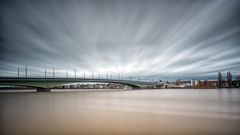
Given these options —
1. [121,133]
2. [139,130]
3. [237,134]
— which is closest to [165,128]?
[139,130]

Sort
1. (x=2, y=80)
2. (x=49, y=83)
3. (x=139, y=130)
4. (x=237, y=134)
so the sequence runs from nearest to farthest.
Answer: (x=237, y=134) < (x=139, y=130) < (x=2, y=80) < (x=49, y=83)

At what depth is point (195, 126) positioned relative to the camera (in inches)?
142

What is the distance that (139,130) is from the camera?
3.32m

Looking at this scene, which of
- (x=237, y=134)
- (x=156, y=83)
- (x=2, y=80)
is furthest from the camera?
(x=156, y=83)

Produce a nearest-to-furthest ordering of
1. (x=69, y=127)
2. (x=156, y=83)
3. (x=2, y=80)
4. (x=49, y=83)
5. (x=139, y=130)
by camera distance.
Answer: (x=139, y=130) < (x=69, y=127) < (x=2, y=80) < (x=49, y=83) < (x=156, y=83)

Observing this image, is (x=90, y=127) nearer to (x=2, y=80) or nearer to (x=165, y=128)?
(x=165, y=128)

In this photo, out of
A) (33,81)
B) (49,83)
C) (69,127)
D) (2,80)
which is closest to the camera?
(69,127)

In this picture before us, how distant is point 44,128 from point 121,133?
1.76 m

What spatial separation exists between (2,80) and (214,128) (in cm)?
2606

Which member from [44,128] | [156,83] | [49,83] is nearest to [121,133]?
[44,128]

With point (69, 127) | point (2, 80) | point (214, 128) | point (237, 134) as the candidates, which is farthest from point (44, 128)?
point (2, 80)

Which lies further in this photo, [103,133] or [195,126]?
[195,126]

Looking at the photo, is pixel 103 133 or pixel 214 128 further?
pixel 214 128

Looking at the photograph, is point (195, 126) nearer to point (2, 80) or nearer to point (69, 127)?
point (69, 127)
